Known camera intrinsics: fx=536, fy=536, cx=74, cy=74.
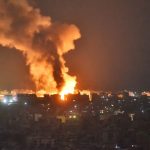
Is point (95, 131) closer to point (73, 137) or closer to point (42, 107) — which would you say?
point (73, 137)

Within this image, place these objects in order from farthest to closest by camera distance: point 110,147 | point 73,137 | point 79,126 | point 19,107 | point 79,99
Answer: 1. point 79,99
2. point 19,107
3. point 79,126
4. point 73,137
5. point 110,147

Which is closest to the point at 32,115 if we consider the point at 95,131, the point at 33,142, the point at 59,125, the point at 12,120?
the point at 12,120

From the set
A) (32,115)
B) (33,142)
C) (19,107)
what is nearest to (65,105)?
(19,107)

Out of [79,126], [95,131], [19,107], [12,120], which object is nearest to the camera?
[95,131]

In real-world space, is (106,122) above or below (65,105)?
below

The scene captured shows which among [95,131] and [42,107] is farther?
[42,107]

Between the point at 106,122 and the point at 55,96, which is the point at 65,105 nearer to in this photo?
the point at 55,96

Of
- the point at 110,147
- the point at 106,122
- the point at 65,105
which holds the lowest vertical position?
the point at 110,147
